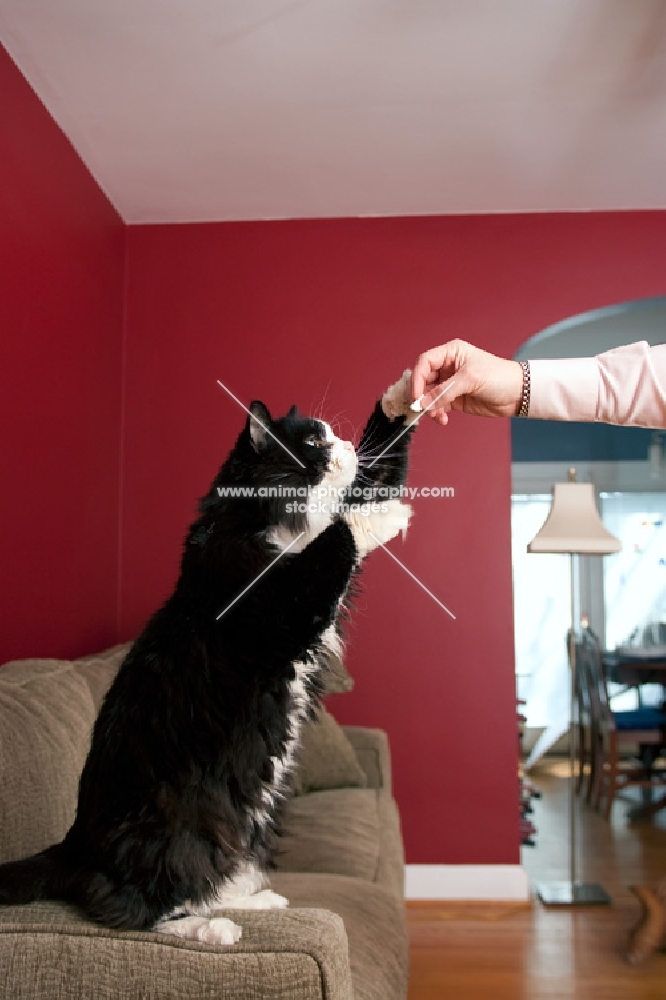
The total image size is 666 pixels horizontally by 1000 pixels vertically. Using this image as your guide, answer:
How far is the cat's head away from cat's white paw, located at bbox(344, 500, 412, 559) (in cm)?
13

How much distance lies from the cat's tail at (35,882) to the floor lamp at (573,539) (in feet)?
8.51

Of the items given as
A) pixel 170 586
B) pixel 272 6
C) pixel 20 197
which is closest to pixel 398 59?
pixel 272 6

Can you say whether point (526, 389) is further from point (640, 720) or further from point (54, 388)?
point (640, 720)

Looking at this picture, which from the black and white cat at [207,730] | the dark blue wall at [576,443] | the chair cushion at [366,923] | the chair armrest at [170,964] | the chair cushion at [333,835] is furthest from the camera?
the dark blue wall at [576,443]

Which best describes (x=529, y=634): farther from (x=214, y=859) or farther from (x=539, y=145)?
(x=214, y=859)

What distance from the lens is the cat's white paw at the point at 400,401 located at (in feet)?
4.43

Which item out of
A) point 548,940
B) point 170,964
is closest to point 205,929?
point 170,964

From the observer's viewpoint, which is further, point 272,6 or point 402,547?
point 402,547

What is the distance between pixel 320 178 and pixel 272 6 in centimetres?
114

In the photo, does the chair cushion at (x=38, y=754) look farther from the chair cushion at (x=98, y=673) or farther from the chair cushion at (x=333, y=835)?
the chair cushion at (x=333, y=835)

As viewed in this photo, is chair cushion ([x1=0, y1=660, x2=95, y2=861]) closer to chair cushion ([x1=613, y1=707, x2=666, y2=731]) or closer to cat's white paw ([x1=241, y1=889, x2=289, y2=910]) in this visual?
cat's white paw ([x1=241, y1=889, x2=289, y2=910])

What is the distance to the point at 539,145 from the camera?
317 cm

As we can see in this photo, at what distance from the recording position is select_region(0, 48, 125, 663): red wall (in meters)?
2.56

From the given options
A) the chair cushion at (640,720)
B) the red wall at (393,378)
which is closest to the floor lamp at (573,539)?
the red wall at (393,378)
